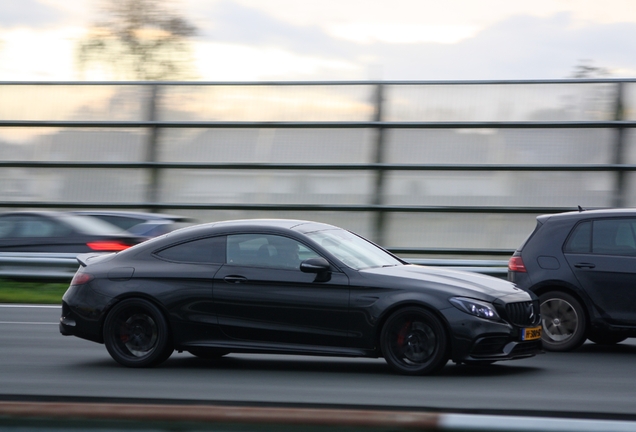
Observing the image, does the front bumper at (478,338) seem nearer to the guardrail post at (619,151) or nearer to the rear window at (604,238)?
the rear window at (604,238)

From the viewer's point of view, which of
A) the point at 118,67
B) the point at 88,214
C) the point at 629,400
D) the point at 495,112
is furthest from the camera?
the point at 118,67

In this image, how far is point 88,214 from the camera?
1812cm

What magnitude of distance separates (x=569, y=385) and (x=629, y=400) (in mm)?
743

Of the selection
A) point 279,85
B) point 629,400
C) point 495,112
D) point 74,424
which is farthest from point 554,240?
point 279,85

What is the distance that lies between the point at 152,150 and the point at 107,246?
6.77 m

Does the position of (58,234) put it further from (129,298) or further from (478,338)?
(478,338)

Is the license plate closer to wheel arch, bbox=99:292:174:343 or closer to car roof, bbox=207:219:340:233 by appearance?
car roof, bbox=207:219:340:233

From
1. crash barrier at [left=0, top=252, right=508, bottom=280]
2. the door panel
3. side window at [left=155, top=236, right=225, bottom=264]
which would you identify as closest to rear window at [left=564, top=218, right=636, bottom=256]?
the door panel

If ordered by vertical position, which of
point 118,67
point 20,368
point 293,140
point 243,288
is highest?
point 118,67

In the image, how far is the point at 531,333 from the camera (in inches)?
343

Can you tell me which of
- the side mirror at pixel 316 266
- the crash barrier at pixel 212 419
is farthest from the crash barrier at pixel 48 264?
the crash barrier at pixel 212 419

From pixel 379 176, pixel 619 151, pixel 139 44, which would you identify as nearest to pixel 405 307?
pixel 379 176

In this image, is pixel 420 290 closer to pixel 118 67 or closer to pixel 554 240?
pixel 554 240

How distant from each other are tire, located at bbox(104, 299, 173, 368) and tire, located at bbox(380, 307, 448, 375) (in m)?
2.08
